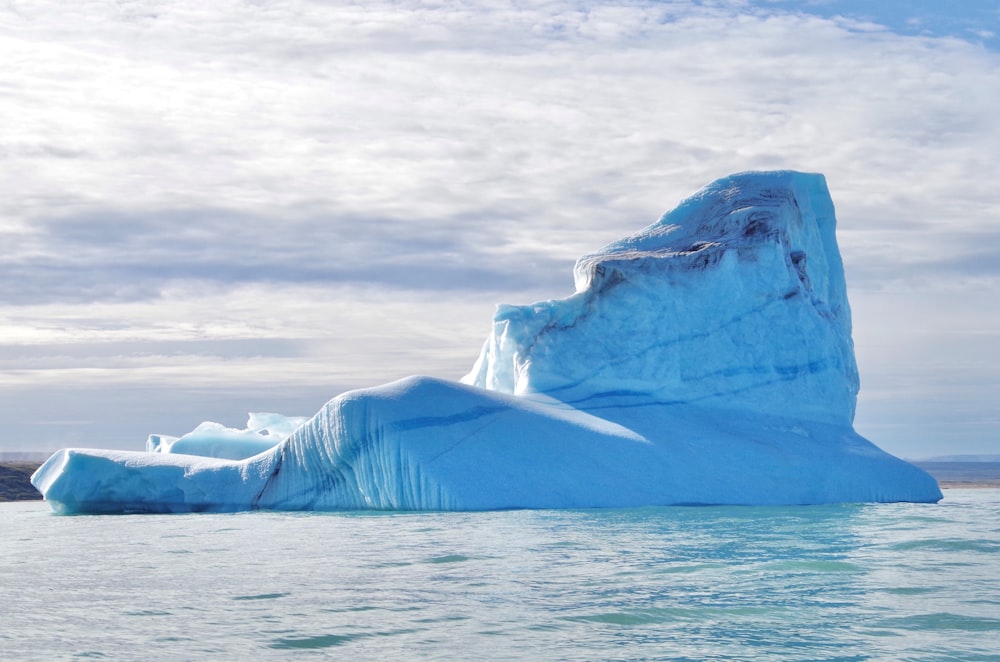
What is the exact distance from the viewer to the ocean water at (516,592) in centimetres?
507

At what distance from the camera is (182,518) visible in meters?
13.3

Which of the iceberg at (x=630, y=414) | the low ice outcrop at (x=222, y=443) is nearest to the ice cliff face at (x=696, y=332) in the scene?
the iceberg at (x=630, y=414)

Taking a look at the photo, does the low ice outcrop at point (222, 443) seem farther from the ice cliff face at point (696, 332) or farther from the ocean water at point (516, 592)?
the ocean water at point (516, 592)

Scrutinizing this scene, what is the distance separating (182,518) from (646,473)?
5.56 m

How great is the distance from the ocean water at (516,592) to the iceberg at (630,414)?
2002 mm

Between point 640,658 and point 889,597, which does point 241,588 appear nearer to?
point 640,658

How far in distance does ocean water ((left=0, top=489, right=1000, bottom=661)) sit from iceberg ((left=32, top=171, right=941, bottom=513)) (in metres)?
2.00

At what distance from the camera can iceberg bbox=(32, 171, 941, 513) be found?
42.4 feet

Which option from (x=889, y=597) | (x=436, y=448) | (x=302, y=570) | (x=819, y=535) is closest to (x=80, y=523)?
(x=436, y=448)

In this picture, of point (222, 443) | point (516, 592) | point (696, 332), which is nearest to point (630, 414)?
point (696, 332)

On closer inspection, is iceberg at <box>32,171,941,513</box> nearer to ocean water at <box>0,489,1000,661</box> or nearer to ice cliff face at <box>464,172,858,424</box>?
ice cliff face at <box>464,172,858,424</box>

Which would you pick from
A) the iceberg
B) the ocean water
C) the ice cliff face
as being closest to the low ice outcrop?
the iceberg

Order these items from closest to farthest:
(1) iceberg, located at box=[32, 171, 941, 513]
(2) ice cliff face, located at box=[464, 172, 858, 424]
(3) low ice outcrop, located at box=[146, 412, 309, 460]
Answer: (1) iceberg, located at box=[32, 171, 941, 513] → (2) ice cliff face, located at box=[464, 172, 858, 424] → (3) low ice outcrop, located at box=[146, 412, 309, 460]

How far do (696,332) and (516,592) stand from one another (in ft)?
33.0
